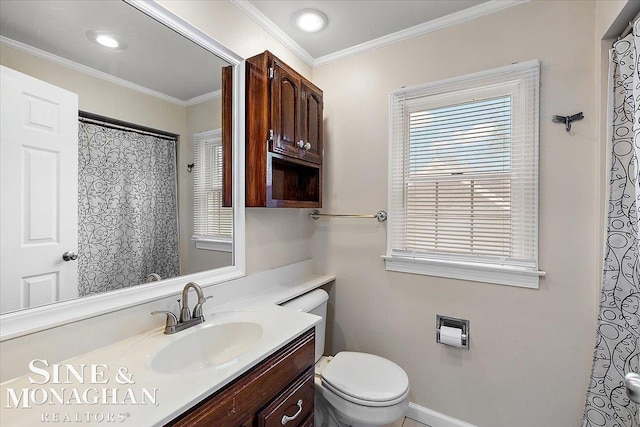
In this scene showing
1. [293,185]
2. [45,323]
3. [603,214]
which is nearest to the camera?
[45,323]

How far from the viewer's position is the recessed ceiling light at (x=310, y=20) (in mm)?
1616

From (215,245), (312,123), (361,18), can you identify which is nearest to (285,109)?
(312,123)

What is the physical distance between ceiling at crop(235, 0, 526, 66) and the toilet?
1678 millimetres

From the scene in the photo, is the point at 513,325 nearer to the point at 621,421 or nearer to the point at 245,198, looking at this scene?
the point at 621,421

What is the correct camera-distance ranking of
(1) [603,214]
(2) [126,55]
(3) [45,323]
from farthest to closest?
(1) [603,214], (2) [126,55], (3) [45,323]

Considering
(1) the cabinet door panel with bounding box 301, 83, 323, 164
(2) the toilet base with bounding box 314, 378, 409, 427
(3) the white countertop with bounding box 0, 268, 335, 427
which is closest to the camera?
(3) the white countertop with bounding box 0, 268, 335, 427

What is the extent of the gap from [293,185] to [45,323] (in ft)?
4.43

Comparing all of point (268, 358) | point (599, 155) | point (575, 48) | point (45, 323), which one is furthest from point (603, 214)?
point (45, 323)

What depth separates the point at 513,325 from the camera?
1.51m

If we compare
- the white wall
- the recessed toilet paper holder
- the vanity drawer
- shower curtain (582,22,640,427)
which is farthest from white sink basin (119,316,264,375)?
shower curtain (582,22,640,427)

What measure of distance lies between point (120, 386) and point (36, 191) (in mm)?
662

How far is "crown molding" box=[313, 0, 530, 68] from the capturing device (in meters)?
1.54

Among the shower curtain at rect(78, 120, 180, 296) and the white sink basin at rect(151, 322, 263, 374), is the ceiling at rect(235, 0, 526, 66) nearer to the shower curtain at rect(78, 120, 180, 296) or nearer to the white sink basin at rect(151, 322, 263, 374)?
the shower curtain at rect(78, 120, 180, 296)

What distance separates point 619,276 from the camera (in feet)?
3.72
